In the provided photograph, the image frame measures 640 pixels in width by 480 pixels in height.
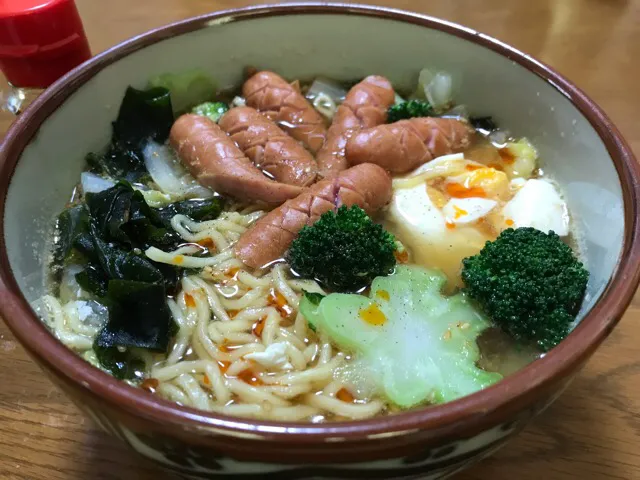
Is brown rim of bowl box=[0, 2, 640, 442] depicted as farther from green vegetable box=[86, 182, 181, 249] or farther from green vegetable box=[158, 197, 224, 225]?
green vegetable box=[158, 197, 224, 225]

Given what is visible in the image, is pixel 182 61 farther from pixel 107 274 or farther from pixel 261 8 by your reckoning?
pixel 107 274

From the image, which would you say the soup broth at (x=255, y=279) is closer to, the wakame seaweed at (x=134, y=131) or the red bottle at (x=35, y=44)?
the wakame seaweed at (x=134, y=131)

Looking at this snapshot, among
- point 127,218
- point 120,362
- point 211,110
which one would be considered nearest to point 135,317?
point 120,362

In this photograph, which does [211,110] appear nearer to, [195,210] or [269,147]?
[269,147]

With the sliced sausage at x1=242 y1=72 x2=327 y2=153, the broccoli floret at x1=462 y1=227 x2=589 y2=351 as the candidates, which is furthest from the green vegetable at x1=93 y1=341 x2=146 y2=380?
the sliced sausage at x1=242 y1=72 x2=327 y2=153

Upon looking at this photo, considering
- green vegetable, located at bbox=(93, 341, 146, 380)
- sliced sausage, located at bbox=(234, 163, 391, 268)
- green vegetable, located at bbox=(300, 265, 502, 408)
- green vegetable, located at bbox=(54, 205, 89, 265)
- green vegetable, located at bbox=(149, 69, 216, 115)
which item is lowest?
green vegetable, located at bbox=(300, 265, 502, 408)

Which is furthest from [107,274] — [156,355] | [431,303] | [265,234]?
[431,303]
